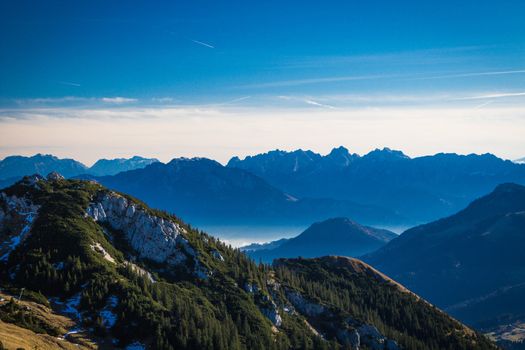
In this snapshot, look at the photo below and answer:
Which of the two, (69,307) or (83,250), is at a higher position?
(83,250)

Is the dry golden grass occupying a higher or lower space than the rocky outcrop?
lower

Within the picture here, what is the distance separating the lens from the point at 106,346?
14300 centimetres

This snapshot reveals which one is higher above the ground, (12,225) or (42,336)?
(12,225)

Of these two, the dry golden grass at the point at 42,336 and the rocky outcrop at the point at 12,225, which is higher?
the rocky outcrop at the point at 12,225

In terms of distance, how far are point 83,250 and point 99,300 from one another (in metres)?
28.5

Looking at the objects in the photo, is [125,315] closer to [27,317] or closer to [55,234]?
[27,317]

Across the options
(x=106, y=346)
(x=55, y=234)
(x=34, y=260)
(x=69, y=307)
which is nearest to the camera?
(x=106, y=346)

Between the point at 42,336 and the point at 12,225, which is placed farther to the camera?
the point at 12,225

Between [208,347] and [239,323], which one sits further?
[239,323]

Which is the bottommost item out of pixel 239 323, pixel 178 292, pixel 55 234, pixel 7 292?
pixel 239 323

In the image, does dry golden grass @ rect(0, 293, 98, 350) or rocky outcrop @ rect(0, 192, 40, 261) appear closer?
dry golden grass @ rect(0, 293, 98, 350)

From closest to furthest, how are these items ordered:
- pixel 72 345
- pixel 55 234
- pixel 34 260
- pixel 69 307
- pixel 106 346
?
1. pixel 72 345
2. pixel 106 346
3. pixel 69 307
4. pixel 34 260
5. pixel 55 234

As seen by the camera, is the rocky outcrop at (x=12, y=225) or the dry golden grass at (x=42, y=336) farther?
the rocky outcrop at (x=12, y=225)

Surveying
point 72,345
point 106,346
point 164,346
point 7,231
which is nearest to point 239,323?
point 164,346
